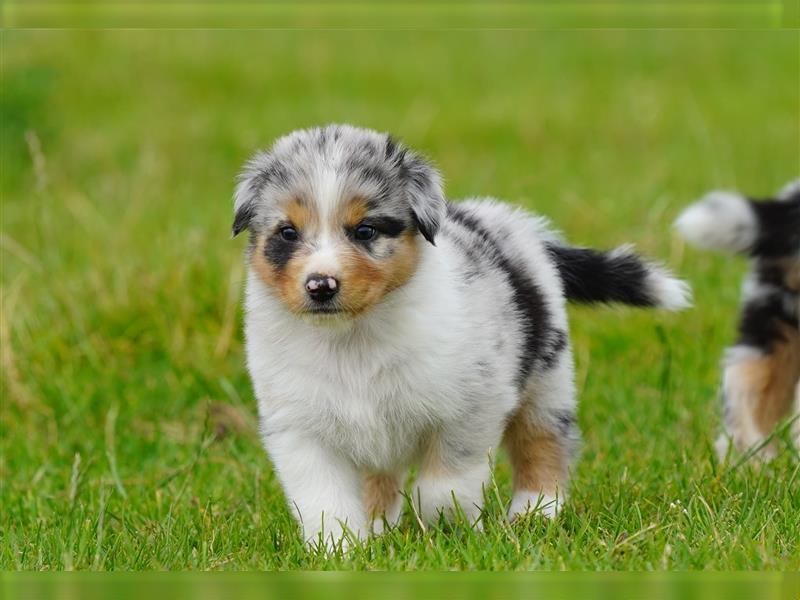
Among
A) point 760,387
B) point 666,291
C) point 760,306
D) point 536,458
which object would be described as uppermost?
point 666,291

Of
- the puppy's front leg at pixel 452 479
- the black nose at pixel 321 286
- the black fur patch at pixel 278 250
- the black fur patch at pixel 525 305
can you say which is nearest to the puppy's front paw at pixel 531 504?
the puppy's front leg at pixel 452 479

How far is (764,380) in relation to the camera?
604cm

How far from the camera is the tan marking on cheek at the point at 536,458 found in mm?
4984

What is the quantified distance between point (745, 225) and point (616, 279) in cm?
97

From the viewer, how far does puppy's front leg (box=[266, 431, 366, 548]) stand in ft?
14.6

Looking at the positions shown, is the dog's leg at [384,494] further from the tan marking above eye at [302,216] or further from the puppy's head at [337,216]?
the tan marking above eye at [302,216]

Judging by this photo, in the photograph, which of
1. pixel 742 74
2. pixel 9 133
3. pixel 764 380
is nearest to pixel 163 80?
pixel 9 133

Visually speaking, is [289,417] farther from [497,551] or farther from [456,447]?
[497,551]

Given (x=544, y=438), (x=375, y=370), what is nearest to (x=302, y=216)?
(x=375, y=370)

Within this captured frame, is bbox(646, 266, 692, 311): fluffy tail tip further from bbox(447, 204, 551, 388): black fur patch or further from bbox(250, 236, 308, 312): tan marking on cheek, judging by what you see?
bbox(250, 236, 308, 312): tan marking on cheek

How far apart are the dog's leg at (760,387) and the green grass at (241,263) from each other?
145mm

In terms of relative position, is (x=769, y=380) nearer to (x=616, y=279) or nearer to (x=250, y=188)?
(x=616, y=279)

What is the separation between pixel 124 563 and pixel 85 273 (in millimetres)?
→ 3390

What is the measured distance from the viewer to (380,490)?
521 cm
